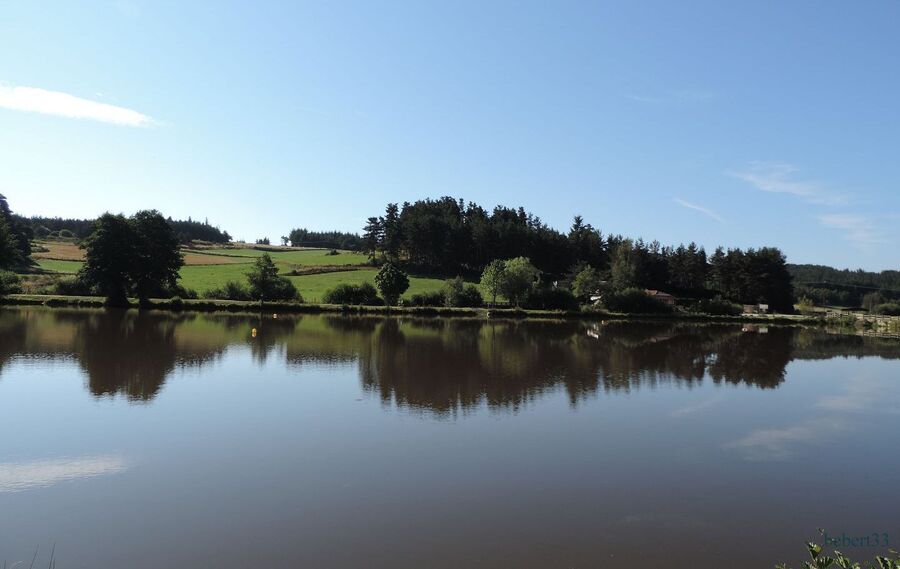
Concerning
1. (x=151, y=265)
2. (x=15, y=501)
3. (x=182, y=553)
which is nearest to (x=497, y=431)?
(x=182, y=553)

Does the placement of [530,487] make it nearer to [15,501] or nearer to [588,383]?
[15,501]

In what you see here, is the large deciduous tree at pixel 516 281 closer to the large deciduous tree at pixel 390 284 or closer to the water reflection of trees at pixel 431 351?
the large deciduous tree at pixel 390 284

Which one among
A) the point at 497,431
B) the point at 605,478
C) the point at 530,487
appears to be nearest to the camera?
the point at 530,487

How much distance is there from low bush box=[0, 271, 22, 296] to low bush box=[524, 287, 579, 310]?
188ft

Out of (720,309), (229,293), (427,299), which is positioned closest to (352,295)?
(427,299)

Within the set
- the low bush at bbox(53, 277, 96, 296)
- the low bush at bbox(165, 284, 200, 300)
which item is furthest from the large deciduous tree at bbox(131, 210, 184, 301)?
the low bush at bbox(53, 277, 96, 296)

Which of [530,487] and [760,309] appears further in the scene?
[760,309]

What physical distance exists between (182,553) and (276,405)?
1061 centimetres

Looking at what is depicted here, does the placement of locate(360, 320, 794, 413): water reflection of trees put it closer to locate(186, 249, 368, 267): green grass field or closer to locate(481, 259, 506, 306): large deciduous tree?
locate(481, 259, 506, 306): large deciduous tree

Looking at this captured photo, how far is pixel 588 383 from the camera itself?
2533cm

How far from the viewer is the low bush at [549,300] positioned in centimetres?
7200

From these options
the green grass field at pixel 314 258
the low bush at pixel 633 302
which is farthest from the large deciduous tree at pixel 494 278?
the green grass field at pixel 314 258

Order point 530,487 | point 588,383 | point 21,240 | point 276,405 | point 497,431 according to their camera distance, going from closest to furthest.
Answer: point 530,487 < point 497,431 < point 276,405 < point 588,383 < point 21,240

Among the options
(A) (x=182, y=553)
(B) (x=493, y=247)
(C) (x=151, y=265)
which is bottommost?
(A) (x=182, y=553)
